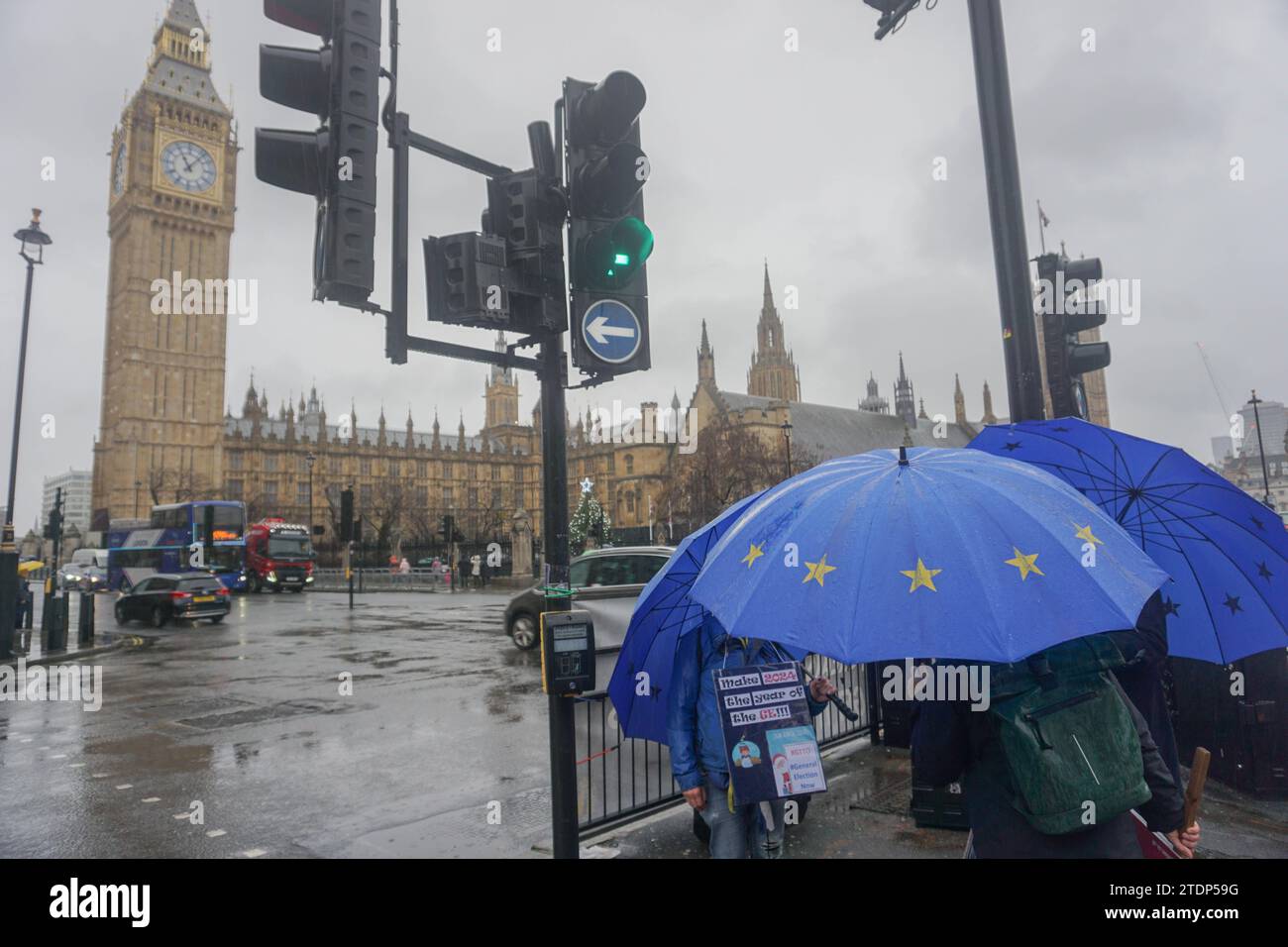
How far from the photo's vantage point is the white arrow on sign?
3924mm

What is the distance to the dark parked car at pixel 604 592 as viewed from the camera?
11.2 meters

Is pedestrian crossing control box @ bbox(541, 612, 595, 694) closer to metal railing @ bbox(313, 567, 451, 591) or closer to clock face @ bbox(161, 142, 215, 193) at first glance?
metal railing @ bbox(313, 567, 451, 591)

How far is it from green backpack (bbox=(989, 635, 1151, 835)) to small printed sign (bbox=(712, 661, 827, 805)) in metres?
0.87

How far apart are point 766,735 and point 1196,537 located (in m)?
2.19

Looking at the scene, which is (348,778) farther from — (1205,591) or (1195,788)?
(1205,591)

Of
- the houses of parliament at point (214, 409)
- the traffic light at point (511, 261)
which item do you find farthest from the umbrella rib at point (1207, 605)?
the houses of parliament at point (214, 409)

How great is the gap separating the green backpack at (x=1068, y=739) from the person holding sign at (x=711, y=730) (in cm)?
102

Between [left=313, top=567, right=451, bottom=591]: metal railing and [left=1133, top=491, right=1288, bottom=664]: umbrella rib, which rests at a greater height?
[left=1133, top=491, right=1288, bottom=664]: umbrella rib

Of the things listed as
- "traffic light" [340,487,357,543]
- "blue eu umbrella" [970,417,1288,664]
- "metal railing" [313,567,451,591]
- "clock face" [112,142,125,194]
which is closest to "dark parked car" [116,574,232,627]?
"traffic light" [340,487,357,543]

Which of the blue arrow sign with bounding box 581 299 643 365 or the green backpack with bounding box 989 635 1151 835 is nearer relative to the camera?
the green backpack with bounding box 989 635 1151 835
